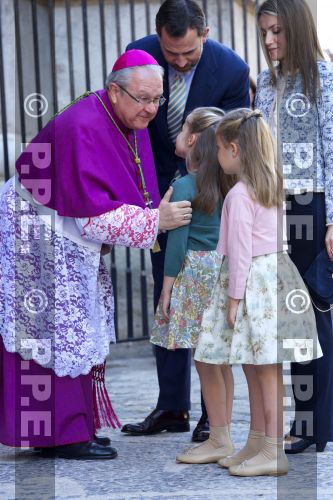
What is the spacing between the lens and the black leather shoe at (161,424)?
4.97 metres

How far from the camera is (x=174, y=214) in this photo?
434 centimetres

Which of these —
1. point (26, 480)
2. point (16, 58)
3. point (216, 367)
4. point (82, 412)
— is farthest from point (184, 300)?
point (16, 58)

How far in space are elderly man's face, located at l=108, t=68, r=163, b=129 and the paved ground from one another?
1.29 m

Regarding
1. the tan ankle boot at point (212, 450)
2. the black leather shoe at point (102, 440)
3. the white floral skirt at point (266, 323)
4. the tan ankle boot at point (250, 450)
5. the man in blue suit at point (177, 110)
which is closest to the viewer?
the white floral skirt at point (266, 323)

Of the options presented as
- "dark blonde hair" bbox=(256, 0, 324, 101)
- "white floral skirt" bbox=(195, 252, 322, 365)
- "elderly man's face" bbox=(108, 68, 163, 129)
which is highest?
"dark blonde hair" bbox=(256, 0, 324, 101)

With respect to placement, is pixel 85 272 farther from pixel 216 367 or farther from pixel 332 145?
pixel 332 145

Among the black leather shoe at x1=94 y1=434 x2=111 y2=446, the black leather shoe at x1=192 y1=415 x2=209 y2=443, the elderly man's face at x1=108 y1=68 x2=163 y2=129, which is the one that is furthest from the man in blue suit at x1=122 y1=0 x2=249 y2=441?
the elderly man's face at x1=108 y1=68 x2=163 y2=129

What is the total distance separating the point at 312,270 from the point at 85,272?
0.85m

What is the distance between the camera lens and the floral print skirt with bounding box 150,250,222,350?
4441mm

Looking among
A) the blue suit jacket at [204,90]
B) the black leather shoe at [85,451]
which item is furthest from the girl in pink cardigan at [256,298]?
the blue suit jacket at [204,90]

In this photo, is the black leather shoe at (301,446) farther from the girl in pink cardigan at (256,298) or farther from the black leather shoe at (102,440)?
the black leather shoe at (102,440)

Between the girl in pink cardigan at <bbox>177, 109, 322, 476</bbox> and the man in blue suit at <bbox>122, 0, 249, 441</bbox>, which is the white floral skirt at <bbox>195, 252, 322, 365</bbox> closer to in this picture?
the girl in pink cardigan at <bbox>177, 109, 322, 476</bbox>

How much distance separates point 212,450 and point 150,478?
31cm

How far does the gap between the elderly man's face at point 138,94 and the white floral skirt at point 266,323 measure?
2.23ft
